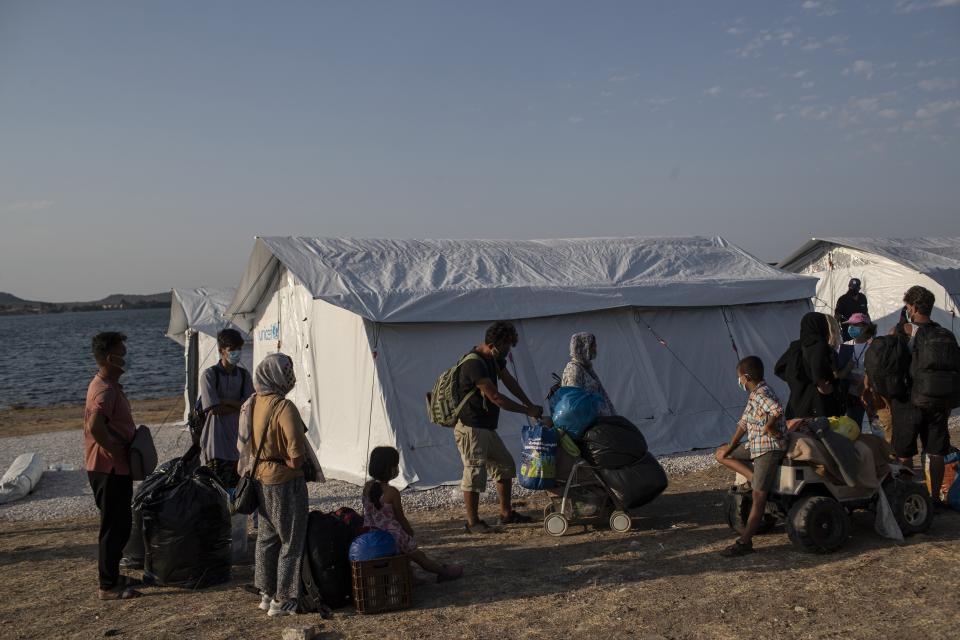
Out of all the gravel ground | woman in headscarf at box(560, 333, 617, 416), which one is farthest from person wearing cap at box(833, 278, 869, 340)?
woman in headscarf at box(560, 333, 617, 416)

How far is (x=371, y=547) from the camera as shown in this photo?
4895 mm

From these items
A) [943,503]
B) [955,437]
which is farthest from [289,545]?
[955,437]

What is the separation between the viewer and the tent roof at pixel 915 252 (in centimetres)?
1620

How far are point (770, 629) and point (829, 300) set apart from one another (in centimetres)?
1529

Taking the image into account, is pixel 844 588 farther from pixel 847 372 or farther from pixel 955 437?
pixel 955 437

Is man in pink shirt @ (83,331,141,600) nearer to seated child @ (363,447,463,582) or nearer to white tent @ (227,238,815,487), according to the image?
→ seated child @ (363,447,463,582)

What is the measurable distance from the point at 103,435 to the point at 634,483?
3936 mm

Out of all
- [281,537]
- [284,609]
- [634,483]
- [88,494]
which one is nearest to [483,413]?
[634,483]

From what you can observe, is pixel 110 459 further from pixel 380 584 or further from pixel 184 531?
pixel 380 584

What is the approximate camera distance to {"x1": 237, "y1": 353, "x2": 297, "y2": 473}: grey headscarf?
4812mm

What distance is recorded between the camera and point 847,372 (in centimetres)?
798

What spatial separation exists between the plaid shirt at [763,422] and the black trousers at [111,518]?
428 cm

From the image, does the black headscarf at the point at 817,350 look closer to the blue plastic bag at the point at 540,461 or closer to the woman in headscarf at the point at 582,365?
the woman in headscarf at the point at 582,365

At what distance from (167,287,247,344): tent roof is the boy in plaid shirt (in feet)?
38.4
